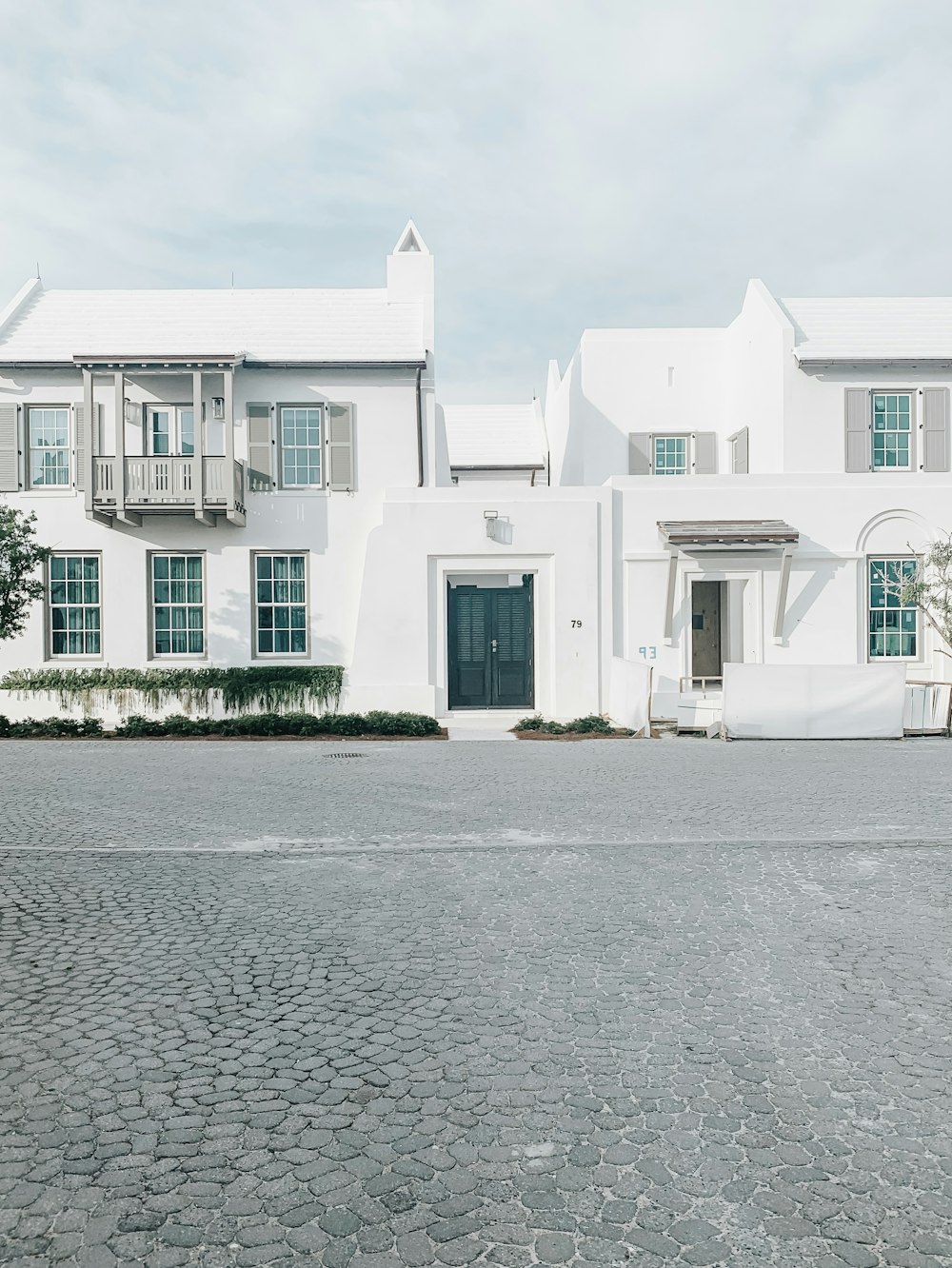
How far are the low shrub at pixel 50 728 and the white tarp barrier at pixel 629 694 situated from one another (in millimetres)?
9687

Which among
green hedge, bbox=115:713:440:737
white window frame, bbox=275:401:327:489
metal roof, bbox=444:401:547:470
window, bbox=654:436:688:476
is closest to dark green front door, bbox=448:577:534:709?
green hedge, bbox=115:713:440:737

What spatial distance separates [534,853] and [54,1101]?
457cm

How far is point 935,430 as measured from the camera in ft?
67.4

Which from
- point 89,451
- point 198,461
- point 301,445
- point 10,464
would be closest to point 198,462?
point 198,461

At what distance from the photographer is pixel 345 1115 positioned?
3.68 meters

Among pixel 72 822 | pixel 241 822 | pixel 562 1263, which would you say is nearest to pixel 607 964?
pixel 562 1263

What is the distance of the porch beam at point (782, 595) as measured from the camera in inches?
736

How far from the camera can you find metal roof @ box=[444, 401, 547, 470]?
100ft

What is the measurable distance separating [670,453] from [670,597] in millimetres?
6687

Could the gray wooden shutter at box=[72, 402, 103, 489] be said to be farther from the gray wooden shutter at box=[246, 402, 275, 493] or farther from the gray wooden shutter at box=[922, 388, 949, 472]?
the gray wooden shutter at box=[922, 388, 949, 472]

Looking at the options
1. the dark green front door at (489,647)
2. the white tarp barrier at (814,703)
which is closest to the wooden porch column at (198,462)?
the dark green front door at (489,647)

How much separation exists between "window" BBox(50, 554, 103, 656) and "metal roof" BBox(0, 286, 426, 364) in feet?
13.5

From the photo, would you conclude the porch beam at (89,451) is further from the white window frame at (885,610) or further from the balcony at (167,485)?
the white window frame at (885,610)

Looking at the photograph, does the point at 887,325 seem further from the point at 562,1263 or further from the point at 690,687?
the point at 562,1263
